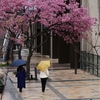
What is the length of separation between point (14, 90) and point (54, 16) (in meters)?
4.82

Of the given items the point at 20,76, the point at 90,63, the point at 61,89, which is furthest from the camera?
the point at 90,63

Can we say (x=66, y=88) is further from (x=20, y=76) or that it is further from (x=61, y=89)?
(x=20, y=76)

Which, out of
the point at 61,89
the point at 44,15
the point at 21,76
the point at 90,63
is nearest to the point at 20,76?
the point at 21,76

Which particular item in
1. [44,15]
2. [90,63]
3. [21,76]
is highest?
[44,15]

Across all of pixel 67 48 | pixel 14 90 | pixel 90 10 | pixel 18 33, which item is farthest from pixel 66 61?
pixel 14 90

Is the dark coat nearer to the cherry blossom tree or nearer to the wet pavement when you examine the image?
the wet pavement

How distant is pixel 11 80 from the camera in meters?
18.4

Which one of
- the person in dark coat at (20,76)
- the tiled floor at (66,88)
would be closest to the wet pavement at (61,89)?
the tiled floor at (66,88)

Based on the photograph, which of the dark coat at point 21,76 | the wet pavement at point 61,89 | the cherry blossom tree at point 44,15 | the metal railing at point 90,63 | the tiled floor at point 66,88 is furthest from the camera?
the metal railing at point 90,63

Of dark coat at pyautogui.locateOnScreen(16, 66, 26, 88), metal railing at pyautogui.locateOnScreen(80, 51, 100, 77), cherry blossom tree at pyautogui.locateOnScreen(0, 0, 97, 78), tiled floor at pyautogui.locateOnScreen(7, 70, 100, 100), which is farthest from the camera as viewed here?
metal railing at pyautogui.locateOnScreen(80, 51, 100, 77)

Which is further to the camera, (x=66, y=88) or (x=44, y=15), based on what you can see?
(x=44, y=15)

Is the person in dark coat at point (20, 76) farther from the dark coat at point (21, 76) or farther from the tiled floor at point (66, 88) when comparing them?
the tiled floor at point (66, 88)

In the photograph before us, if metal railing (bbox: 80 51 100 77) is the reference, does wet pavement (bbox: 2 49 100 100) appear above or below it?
below

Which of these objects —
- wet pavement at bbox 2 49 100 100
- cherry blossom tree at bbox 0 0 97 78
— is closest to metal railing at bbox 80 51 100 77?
wet pavement at bbox 2 49 100 100
